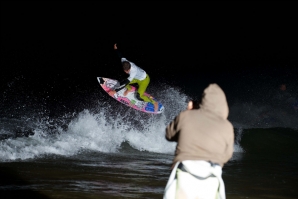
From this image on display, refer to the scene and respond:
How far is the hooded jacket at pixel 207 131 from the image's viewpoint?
12.8 ft

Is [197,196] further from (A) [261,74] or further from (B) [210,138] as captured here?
(A) [261,74]

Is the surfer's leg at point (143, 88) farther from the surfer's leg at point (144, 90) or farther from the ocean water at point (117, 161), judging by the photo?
the ocean water at point (117, 161)

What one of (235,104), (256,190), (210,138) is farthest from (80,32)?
(210,138)

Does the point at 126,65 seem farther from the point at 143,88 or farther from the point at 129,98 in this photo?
the point at 129,98

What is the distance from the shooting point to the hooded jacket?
389 centimetres

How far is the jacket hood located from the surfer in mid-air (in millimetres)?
8653

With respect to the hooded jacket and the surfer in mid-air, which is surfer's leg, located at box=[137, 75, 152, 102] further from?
the hooded jacket

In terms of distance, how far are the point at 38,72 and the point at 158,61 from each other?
435 inches

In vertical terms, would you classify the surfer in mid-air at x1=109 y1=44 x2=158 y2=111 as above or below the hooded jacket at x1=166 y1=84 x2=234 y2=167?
above

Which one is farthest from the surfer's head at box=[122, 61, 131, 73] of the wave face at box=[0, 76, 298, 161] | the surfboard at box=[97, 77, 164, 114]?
the wave face at box=[0, 76, 298, 161]

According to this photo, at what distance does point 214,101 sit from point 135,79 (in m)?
10.3

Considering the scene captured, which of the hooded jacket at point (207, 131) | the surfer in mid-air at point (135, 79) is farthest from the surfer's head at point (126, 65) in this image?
the hooded jacket at point (207, 131)

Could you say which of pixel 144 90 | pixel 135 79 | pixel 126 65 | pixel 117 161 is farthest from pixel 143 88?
pixel 117 161

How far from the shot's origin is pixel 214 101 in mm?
3914
